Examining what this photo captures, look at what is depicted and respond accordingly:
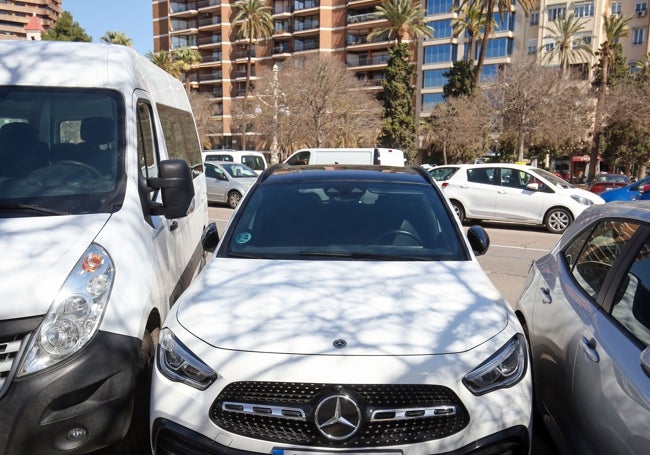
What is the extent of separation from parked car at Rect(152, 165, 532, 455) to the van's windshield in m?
0.86

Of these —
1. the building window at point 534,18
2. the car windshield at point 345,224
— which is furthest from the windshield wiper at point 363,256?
the building window at point 534,18

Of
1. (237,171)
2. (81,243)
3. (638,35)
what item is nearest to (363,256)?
(81,243)

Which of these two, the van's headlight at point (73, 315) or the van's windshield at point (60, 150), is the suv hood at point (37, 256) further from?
the van's windshield at point (60, 150)

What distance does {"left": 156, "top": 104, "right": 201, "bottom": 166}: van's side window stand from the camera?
15.3ft

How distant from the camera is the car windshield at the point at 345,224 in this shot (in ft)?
10.9

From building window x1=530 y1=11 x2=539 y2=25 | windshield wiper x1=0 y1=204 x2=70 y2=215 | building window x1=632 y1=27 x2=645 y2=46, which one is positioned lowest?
windshield wiper x1=0 y1=204 x2=70 y2=215

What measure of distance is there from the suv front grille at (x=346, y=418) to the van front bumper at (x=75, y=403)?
2.04 ft

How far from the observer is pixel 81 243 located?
2682 millimetres

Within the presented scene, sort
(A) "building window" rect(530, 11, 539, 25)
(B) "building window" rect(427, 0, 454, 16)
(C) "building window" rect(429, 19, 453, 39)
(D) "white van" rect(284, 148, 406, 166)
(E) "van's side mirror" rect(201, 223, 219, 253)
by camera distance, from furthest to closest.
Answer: (C) "building window" rect(429, 19, 453, 39), (B) "building window" rect(427, 0, 454, 16), (A) "building window" rect(530, 11, 539, 25), (D) "white van" rect(284, 148, 406, 166), (E) "van's side mirror" rect(201, 223, 219, 253)

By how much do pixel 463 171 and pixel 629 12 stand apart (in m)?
57.9

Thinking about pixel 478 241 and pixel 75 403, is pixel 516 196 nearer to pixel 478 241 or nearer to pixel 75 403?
pixel 478 241

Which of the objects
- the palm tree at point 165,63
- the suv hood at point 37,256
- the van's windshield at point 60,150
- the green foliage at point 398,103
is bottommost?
the suv hood at point 37,256

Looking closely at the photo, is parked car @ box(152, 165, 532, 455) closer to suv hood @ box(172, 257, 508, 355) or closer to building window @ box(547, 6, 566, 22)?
suv hood @ box(172, 257, 508, 355)

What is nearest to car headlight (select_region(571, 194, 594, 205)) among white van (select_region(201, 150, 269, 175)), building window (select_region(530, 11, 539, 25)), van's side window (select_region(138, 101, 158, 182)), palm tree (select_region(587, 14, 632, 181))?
van's side window (select_region(138, 101, 158, 182))
